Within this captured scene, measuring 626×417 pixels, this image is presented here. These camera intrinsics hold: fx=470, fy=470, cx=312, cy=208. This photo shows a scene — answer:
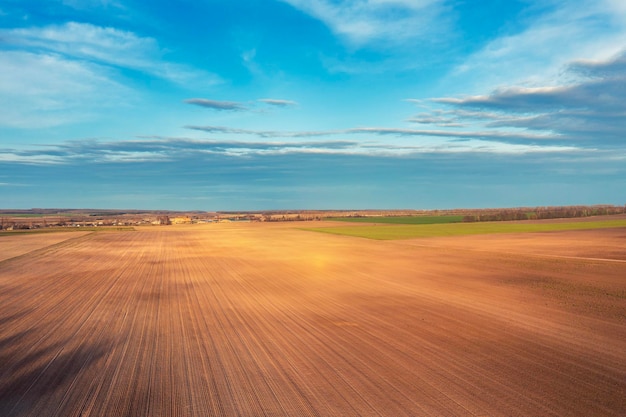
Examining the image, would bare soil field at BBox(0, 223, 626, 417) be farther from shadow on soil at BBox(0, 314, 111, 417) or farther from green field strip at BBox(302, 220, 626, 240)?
green field strip at BBox(302, 220, 626, 240)

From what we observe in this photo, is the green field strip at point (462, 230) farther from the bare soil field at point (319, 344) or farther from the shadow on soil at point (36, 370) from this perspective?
the shadow on soil at point (36, 370)

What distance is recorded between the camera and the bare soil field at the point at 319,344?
7836 mm

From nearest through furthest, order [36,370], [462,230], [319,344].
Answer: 1. [36,370]
2. [319,344]
3. [462,230]

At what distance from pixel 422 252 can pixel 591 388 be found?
26.4m

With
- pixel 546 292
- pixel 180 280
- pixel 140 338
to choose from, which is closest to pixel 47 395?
pixel 140 338

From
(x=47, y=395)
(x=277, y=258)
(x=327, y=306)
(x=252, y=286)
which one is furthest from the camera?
(x=277, y=258)

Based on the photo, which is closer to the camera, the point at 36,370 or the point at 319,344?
the point at 36,370

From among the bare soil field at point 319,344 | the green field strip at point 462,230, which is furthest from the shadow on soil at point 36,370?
the green field strip at point 462,230

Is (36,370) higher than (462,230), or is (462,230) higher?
(462,230)

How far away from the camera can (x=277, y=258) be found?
1278 inches

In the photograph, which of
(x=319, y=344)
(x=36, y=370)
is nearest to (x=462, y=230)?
(x=319, y=344)

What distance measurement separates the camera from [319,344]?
11.3 m

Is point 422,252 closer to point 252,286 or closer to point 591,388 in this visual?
point 252,286

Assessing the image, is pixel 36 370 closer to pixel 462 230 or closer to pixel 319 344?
pixel 319 344
